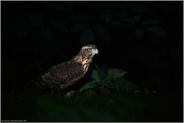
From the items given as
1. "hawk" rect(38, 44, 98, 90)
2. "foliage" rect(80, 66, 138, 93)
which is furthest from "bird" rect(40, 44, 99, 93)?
"foliage" rect(80, 66, 138, 93)

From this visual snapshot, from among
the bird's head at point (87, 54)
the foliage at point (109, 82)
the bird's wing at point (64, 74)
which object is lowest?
the foliage at point (109, 82)

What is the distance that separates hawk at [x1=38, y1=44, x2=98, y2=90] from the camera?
483cm

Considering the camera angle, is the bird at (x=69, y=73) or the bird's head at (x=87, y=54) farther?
the bird's head at (x=87, y=54)

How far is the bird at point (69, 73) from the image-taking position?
4832 mm

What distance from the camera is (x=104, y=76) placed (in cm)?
496

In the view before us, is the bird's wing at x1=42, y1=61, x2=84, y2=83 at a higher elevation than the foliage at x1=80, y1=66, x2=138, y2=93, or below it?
higher

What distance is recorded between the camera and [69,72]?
15.9 ft

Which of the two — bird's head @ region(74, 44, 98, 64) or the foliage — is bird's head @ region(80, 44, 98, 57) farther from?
the foliage

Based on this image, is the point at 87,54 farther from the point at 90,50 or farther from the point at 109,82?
the point at 109,82

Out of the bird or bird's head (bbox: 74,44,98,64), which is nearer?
the bird

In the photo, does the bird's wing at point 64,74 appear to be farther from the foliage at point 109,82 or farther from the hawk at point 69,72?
the foliage at point 109,82

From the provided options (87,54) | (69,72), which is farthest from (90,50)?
(69,72)

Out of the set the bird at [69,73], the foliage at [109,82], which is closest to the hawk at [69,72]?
the bird at [69,73]

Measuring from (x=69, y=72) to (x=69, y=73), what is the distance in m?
0.01
